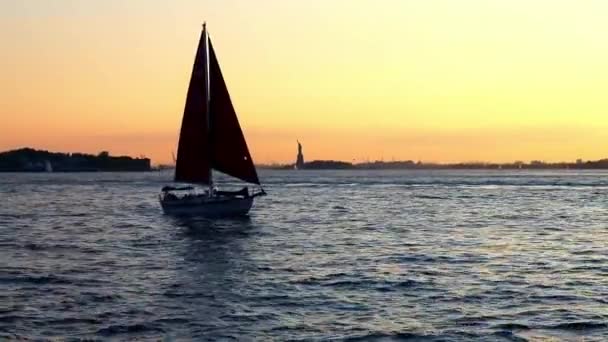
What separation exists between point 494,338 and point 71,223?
42.1 meters

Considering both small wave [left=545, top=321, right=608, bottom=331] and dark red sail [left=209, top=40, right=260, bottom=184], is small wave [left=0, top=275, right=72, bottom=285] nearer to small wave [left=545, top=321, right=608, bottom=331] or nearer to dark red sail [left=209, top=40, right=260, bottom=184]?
small wave [left=545, top=321, right=608, bottom=331]

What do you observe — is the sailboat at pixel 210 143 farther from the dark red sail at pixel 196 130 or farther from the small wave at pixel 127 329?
the small wave at pixel 127 329

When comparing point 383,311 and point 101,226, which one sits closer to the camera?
point 383,311

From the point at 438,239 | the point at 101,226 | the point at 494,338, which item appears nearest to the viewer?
the point at 494,338

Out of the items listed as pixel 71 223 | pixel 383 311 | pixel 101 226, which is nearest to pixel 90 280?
pixel 383 311

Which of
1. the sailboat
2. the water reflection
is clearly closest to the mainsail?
the sailboat

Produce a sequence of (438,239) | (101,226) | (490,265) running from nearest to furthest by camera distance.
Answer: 1. (490,265)
2. (438,239)
3. (101,226)

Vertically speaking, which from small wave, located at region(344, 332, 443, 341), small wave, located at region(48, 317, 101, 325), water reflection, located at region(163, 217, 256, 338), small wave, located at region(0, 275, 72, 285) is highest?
small wave, located at region(0, 275, 72, 285)

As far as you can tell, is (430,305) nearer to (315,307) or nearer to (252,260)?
(315,307)

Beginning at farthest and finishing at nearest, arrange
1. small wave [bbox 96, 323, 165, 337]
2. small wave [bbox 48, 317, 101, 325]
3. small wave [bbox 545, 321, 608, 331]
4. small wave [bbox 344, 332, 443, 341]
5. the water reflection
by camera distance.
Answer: the water reflection
small wave [bbox 48, 317, 101, 325]
small wave [bbox 545, 321, 608, 331]
small wave [bbox 96, 323, 165, 337]
small wave [bbox 344, 332, 443, 341]

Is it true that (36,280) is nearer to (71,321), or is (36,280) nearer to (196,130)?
(71,321)

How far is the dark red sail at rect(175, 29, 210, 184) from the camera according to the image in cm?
5456

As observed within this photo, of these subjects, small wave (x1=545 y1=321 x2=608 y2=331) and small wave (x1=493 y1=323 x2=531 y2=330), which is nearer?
small wave (x1=493 y1=323 x2=531 y2=330)

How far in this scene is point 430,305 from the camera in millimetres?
21391
